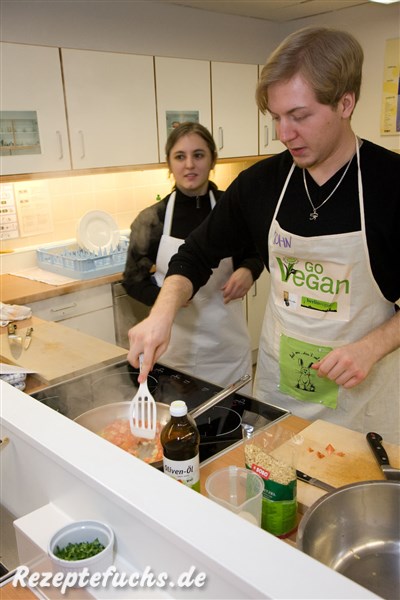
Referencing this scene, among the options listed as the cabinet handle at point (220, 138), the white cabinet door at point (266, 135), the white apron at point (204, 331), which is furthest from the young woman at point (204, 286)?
the white cabinet door at point (266, 135)

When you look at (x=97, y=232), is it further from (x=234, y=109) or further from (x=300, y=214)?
(x=300, y=214)

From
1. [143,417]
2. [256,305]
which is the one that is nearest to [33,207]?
[256,305]

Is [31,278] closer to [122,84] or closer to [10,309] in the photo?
[10,309]

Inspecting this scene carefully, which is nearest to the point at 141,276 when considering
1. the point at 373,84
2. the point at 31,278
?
the point at 31,278

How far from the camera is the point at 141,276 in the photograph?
1.96 m

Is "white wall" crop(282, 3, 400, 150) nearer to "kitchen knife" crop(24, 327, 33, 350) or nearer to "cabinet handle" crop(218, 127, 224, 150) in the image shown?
"cabinet handle" crop(218, 127, 224, 150)

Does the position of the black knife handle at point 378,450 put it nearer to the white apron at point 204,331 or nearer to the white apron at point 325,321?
the white apron at point 325,321

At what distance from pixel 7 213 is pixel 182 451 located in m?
2.22

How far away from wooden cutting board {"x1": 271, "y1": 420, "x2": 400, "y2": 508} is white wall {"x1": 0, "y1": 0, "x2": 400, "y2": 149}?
2.15 m

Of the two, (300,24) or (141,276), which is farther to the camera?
(300,24)

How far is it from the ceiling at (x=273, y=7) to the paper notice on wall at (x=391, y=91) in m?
0.30

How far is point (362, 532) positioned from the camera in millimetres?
788

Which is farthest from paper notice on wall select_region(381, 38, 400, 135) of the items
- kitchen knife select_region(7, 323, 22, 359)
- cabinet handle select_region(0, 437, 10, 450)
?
cabinet handle select_region(0, 437, 10, 450)

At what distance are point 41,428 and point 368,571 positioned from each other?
1.71ft
